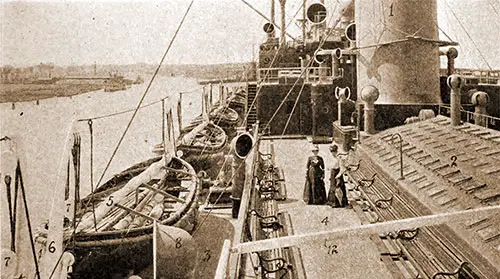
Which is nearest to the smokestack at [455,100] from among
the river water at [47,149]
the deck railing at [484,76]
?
the river water at [47,149]

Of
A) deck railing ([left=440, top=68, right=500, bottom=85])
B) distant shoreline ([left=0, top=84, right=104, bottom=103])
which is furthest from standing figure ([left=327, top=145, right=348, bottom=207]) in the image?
deck railing ([left=440, top=68, right=500, bottom=85])

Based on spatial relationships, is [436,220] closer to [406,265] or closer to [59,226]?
[406,265]

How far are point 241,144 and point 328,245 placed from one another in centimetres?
382

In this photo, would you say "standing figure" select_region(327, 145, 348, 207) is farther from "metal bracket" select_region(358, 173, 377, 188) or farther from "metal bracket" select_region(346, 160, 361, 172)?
"metal bracket" select_region(346, 160, 361, 172)

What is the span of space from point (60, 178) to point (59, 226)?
0.56m

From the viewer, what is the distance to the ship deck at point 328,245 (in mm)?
5316

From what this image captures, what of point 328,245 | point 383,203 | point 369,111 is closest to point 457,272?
point 328,245

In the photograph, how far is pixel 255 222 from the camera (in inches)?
270

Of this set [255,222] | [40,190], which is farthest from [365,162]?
[40,190]

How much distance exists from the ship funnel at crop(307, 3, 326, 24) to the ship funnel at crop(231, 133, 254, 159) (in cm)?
1630

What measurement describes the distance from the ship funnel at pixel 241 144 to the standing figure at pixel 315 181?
1.65 m

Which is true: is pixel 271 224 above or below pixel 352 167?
below

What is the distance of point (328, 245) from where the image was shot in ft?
20.2

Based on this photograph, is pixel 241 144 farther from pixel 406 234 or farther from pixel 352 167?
pixel 406 234
